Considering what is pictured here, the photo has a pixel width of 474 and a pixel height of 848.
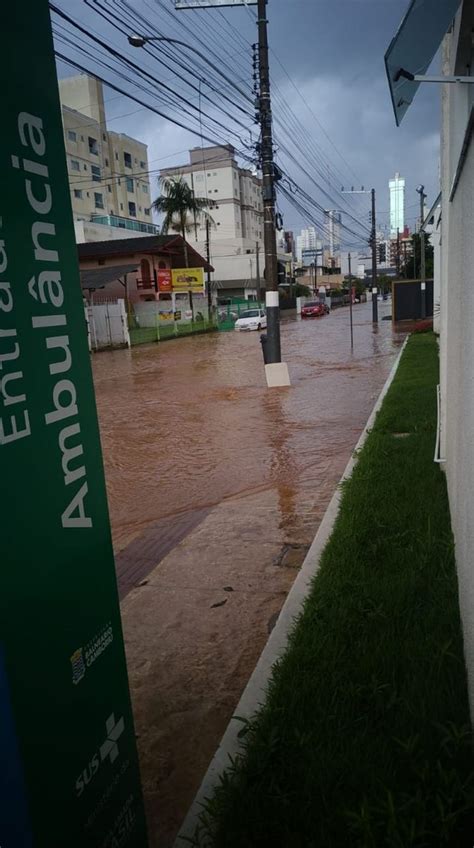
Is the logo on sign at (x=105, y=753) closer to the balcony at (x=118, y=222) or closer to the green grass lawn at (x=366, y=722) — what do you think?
the green grass lawn at (x=366, y=722)

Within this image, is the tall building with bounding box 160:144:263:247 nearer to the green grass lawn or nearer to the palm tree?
the palm tree

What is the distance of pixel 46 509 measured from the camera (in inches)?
66.1

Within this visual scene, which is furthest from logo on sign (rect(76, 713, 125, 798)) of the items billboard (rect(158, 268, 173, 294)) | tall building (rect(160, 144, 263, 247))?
tall building (rect(160, 144, 263, 247))

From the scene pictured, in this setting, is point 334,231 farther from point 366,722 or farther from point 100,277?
point 366,722

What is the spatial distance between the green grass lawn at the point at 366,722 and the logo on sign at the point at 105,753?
1.81 ft

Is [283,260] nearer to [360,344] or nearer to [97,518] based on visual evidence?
[360,344]

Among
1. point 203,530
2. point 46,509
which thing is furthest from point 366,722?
point 203,530

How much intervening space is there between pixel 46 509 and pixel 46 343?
44cm

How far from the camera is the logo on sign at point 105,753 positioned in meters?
1.82

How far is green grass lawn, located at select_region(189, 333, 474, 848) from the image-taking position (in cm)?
216

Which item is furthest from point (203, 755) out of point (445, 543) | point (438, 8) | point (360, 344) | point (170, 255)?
point (170, 255)

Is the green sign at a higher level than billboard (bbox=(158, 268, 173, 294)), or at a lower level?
lower

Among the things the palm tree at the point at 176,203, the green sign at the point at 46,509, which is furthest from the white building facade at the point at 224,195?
the green sign at the point at 46,509

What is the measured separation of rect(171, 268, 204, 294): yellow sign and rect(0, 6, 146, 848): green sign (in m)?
40.5
